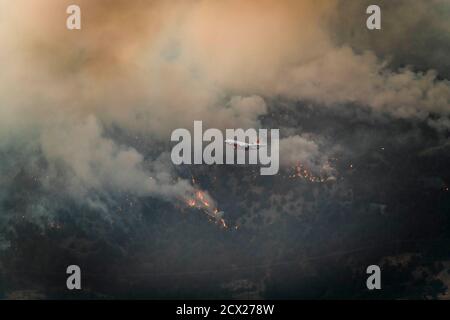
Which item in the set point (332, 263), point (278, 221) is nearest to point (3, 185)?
point (278, 221)

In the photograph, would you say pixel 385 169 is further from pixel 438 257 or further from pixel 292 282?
pixel 292 282

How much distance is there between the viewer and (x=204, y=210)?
74.9m

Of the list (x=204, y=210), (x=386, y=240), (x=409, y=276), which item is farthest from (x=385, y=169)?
(x=204, y=210)

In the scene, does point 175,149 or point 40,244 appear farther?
point 40,244

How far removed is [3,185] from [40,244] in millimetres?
8952

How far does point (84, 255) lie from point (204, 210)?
16.1 metres

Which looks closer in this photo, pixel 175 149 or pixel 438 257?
pixel 175 149

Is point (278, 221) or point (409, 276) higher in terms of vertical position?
point (278, 221)
